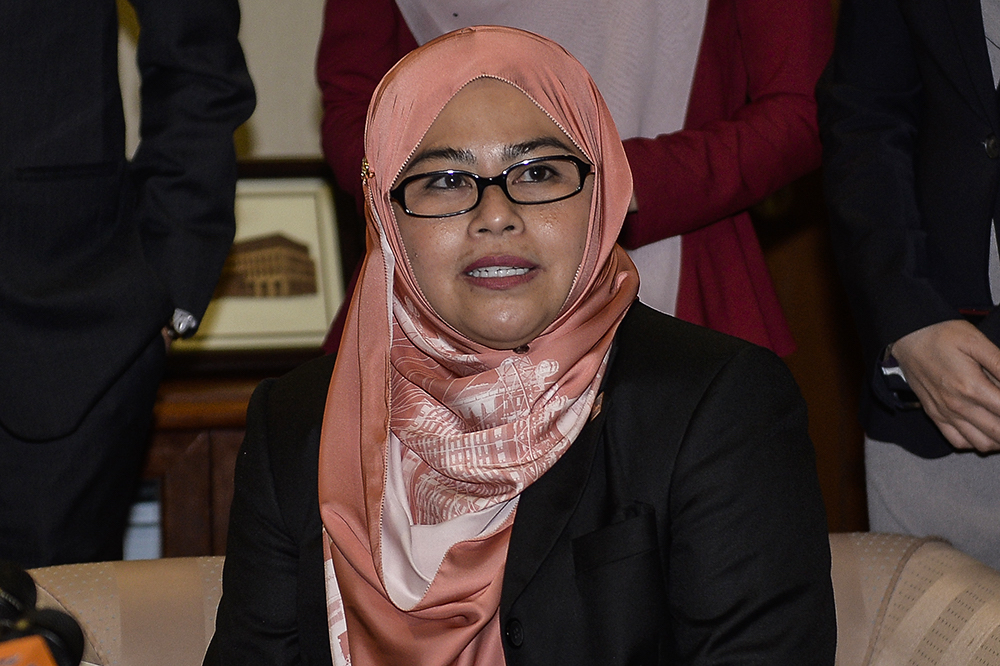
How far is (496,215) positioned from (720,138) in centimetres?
57

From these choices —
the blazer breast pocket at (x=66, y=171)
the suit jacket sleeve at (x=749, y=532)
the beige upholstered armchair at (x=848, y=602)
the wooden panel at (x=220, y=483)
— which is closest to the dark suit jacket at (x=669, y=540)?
the suit jacket sleeve at (x=749, y=532)

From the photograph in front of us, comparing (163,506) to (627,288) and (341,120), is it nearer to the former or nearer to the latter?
(341,120)

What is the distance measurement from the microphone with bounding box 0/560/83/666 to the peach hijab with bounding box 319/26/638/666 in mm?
819

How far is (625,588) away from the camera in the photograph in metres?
1.54

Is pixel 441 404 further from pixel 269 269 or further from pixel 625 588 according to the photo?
pixel 269 269

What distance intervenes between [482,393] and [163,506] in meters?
1.46

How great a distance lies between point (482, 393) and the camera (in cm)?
163

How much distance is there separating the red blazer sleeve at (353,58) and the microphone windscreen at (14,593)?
138 centimetres

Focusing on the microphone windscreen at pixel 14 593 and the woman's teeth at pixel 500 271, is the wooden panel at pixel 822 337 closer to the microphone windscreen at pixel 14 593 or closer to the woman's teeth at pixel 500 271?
the woman's teeth at pixel 500 271

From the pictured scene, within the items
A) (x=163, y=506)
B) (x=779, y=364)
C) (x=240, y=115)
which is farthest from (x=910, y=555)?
(x=163, y=506)

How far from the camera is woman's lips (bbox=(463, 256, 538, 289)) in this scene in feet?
5.29

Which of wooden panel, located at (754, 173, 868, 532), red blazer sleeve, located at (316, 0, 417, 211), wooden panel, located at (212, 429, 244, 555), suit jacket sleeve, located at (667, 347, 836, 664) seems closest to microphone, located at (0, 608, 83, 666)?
suit jacket sleeve, located at (667, 347, 836, 664)

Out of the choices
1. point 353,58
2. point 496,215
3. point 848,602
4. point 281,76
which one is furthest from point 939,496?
point 281,76

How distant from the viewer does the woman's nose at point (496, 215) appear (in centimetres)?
160
